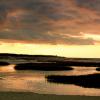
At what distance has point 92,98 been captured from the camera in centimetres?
2581

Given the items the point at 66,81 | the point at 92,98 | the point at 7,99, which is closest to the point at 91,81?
the point at 66,81

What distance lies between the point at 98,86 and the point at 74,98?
39.3 feet

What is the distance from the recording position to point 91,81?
41438 mm

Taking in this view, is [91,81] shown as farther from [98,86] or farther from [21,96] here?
[21,96]

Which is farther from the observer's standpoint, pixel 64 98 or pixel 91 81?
pixel 91 81

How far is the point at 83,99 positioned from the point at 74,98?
0.79 m

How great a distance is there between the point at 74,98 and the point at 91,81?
15889mm

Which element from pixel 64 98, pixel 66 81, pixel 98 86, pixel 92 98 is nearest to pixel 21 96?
pixel 64 98

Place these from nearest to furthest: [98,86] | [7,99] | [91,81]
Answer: [7,99] < [98,86] < [91,81]

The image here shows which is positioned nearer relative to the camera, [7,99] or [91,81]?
[7,99]

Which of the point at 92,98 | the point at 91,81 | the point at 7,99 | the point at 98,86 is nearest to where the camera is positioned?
the point at 7,99

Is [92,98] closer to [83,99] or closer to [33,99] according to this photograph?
[83,99]

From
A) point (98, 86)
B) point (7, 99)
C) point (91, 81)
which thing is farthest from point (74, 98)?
point (91, 81)

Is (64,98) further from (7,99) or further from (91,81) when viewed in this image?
(91,81)
